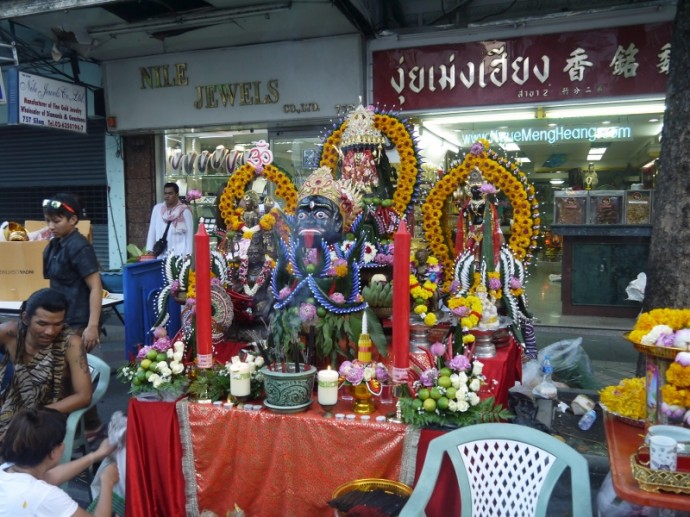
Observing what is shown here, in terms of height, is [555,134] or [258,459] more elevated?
[555,134]

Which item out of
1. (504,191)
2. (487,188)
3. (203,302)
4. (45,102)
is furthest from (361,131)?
(45,102)

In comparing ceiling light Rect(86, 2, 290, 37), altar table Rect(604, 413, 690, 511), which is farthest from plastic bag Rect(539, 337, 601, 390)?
ceiling light Rect(86, 2, 290, 37)

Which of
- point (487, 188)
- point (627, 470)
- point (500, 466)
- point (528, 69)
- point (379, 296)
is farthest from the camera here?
point (528, 69)

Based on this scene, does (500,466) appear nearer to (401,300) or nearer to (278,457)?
(401,300)

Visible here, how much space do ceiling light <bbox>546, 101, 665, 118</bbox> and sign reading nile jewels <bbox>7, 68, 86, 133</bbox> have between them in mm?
5999

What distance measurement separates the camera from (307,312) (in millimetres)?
2371

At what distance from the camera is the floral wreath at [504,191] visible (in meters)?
3.76

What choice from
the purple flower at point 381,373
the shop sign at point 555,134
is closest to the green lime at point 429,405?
the purple flower at point 381,373

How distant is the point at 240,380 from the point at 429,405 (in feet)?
2.59

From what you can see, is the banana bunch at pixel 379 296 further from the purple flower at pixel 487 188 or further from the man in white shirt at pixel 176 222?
the man in white shirt at pixel 176 222

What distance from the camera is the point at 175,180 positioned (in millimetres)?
8039

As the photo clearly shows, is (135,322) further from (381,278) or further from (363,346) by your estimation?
(363,346)

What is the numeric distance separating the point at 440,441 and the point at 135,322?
3.03 metres

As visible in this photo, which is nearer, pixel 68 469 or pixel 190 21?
pixel 68 469
